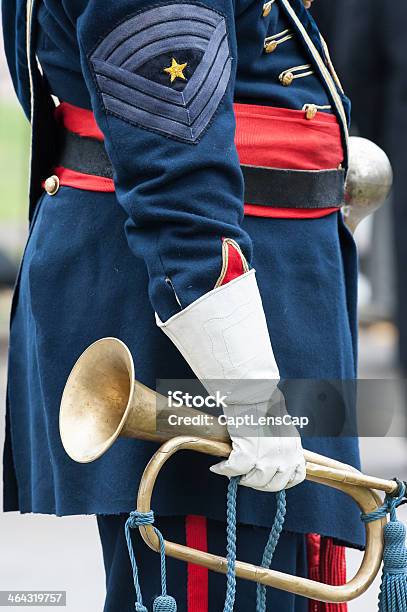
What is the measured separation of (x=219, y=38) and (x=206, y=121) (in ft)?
0.43

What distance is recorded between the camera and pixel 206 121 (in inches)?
76.7

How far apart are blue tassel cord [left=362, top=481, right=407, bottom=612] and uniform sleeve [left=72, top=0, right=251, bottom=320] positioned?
→ 1.66 ft

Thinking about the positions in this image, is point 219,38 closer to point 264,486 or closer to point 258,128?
point 258,128

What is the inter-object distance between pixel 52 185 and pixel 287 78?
46cm

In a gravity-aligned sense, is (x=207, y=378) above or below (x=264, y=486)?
above

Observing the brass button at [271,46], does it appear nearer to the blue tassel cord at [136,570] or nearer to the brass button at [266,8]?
the brass button at [266,8]

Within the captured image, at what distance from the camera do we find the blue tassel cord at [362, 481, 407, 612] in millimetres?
2094

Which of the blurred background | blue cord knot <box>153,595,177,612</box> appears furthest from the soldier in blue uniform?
the blurred background

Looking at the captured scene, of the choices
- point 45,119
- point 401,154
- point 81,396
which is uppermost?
point 401,154

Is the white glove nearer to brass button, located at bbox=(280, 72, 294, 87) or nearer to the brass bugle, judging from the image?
the brass bugle

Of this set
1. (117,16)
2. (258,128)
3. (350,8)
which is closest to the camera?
(117,16)

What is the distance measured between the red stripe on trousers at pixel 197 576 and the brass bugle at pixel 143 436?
79 millimetres

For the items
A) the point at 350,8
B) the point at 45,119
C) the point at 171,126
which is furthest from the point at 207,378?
the point at 350,8

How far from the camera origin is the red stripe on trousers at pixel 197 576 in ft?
6.95
